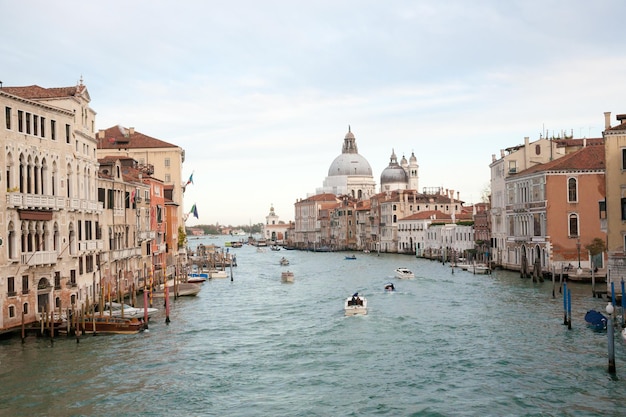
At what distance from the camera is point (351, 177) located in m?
127

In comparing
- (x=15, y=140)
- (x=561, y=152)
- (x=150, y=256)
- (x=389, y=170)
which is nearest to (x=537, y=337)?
(x=15, y=140)

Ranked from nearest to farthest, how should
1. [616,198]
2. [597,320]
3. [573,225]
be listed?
[597,320], [616,198], [573,225]

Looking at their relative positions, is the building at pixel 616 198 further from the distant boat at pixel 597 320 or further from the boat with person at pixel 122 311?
the boat with person at pixel 122 311

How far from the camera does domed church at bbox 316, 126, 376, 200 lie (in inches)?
4975

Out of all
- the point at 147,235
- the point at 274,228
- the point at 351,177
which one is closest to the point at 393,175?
the point at 351,177

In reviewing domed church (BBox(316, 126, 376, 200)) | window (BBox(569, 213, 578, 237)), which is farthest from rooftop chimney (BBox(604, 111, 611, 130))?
domed church (BBox(316, 126, 376, 200))

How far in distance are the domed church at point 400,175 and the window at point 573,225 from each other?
75412mm

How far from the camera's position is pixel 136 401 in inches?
609

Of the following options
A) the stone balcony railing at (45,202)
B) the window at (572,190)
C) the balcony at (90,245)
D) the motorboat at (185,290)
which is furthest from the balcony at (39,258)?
the window at (572,190)

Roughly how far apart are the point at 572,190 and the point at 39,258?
26716mm

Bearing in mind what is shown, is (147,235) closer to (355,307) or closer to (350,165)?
(355,307)

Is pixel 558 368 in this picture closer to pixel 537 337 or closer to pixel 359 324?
pixel 537 337

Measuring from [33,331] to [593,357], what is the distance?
14.6 meters

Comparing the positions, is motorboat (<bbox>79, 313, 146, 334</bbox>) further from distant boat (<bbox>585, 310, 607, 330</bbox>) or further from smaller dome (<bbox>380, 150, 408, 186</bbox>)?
smaller dome (<bbox>380, 150, 408, 186</bbox>)
